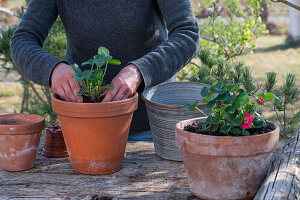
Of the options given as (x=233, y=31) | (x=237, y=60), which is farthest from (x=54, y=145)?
(x=237, y=60)

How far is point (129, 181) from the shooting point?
4.76 ft

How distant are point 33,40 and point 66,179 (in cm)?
74

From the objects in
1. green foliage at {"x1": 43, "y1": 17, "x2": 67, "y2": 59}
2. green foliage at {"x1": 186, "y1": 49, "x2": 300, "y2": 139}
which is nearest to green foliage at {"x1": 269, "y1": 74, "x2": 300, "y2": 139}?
green foliage at {"x1": 186, "y1": 49, "x2": 300, "y2": 139}

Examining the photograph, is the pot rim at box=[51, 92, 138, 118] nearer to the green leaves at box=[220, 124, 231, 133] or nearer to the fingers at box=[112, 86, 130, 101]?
the fingers at box=[112, 86, 130, 101]

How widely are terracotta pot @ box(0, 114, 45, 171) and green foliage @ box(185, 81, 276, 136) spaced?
640 millimetres

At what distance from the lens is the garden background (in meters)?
3.22

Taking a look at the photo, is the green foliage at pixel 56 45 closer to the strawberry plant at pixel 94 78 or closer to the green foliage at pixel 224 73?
the green foliage at pixel 224 73

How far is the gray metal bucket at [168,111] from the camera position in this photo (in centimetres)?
160

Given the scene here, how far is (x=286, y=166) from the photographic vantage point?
129 centimetres

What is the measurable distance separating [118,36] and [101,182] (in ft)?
2.67

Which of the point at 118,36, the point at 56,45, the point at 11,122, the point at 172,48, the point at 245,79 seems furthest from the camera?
the point at 56,45

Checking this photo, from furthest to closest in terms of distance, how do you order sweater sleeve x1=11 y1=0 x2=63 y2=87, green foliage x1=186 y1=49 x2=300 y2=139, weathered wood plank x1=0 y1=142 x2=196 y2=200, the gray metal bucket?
green foliage x1=186 y1=49 x2=300 y2=139, sweater sleeve x1=11 y1=0 x2=63 y2=87, the gray metal bucket, weathered wood plank x1=0 y1=142 x2=196 y2=200

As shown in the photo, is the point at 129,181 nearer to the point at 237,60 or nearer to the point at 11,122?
the point at 11,122

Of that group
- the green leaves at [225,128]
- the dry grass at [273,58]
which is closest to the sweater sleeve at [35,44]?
the green leaves at [225,128]
